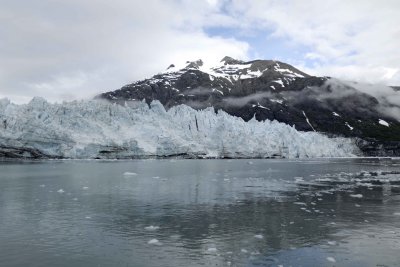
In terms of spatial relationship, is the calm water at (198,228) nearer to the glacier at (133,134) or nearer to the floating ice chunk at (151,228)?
the floating ice chunk at (151,228)

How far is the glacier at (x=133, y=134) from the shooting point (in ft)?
240

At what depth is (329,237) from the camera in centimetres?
1465

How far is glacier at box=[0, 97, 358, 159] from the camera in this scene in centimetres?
7300

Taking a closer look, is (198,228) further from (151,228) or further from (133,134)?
(133,134)

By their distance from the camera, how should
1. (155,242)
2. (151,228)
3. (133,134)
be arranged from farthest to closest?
(133,134) < (151,228) < (155,242)

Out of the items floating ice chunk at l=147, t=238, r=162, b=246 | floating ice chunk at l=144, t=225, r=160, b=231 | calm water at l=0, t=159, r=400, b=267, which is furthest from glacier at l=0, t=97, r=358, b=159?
floating ice chunk at l=147, t=238, r=162, b=246

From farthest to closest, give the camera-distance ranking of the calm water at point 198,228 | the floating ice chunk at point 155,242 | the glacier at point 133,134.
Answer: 1. the glacier at point 133,134
2. the floating ice chunk at point 155,242
3. the calm water at point 198,228

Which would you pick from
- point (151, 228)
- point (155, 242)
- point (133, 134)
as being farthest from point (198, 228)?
point (133, 134)

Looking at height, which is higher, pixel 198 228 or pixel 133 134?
pixel 133 134

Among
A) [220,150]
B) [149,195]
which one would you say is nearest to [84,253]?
[149,195]

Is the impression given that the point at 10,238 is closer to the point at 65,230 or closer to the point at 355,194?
the point at 65,230

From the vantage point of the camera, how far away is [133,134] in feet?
273

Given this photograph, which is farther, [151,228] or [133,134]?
[133,134]

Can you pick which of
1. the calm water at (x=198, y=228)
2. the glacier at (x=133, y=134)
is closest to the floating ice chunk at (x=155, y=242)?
the calm water at (x=198, y=228)
